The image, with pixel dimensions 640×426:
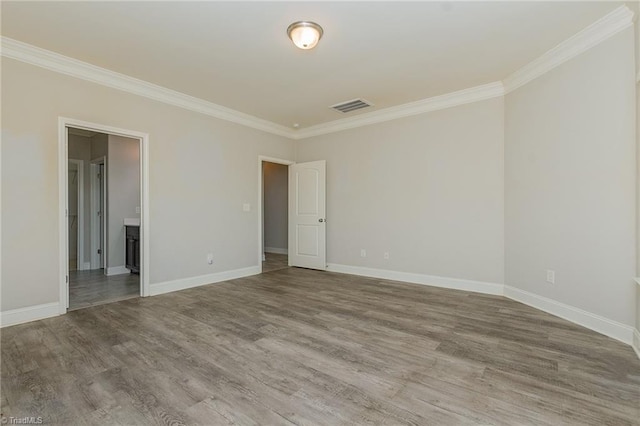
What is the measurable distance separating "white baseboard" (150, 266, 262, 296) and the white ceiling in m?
2.71

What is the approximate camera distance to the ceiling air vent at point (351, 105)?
4.63 m

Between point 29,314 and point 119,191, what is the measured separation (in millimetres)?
2965

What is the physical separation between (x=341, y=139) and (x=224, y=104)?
7.00 ft

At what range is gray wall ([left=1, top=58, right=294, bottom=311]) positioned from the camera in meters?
3.00

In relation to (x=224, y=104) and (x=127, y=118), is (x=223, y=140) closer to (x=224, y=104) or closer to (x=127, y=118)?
(x=224, y=104)

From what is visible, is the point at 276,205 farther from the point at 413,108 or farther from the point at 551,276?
the point at 551,276

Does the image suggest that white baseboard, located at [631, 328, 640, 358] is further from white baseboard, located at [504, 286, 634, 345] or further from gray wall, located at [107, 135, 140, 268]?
gray wall, located at [107, 135, 140, 268]

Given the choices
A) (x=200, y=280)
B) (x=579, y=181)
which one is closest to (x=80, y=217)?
(x=200, y=280)

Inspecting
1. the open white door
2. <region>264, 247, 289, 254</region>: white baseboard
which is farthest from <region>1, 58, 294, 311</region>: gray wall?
<region>264, 247, 289, 254</region>: white baseboard

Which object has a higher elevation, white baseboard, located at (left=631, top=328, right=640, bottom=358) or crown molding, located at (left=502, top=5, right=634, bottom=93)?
crown molding, located at (left=502, top=5, right=634, bottom=93)

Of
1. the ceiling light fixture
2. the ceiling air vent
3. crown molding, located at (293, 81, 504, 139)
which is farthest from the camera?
the ceiling air vent

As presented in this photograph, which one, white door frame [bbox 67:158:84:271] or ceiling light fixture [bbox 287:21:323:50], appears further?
white door frame [bbox 67:158:84:271]

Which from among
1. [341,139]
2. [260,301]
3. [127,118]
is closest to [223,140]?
[127,118]

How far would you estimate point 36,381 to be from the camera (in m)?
1.98
